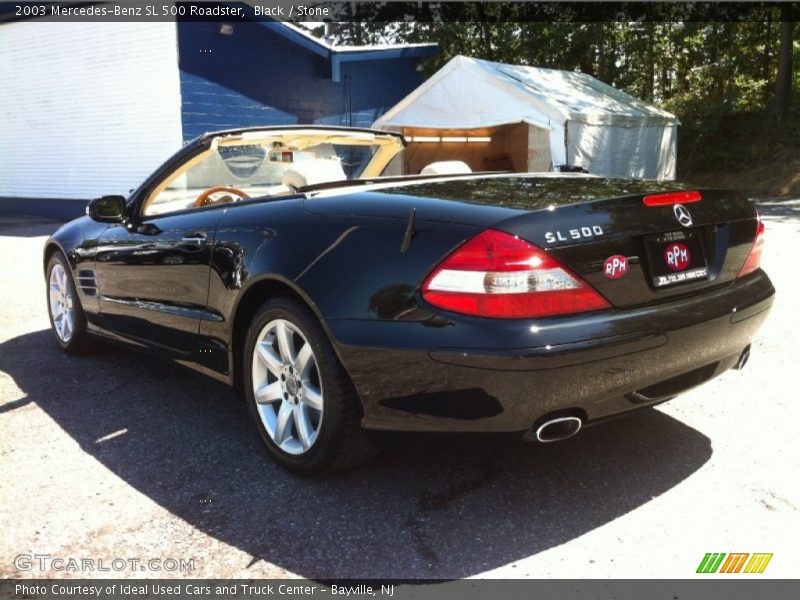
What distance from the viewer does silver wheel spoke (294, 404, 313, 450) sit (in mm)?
3041

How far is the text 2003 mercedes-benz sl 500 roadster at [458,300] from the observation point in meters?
2.48

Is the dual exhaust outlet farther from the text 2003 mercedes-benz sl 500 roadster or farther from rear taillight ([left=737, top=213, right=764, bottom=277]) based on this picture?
rear taillight ([left=737, top=213, right=764, bottom=277])

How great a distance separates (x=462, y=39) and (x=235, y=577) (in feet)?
101

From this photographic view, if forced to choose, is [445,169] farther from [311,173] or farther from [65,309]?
[65,309]

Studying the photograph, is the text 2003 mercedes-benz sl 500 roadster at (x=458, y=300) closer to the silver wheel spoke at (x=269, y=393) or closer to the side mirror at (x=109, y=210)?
the silver wheel spoke at (x=269, y=393)

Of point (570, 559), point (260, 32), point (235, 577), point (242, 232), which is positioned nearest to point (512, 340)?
point (570, 559)

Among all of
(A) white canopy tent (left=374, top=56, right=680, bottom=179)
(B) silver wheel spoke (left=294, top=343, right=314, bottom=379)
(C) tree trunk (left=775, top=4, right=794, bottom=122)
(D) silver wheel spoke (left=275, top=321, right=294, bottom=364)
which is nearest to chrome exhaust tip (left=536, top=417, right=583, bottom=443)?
(B) silver wheel spoke (left=294, top=343, right=314, bottom=379)

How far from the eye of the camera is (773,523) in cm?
266

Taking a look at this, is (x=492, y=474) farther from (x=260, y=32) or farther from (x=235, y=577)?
(x=260, y=32)

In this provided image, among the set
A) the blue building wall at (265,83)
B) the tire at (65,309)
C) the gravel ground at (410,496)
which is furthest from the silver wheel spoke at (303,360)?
the blue building wall at (265,83)

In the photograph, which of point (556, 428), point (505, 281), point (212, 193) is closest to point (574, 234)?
point (505, 281)

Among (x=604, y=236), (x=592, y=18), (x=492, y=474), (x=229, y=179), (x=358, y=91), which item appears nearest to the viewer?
(x=604, y=236)

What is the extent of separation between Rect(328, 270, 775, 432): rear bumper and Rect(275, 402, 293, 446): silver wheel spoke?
0.52 meters

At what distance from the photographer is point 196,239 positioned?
364cm
